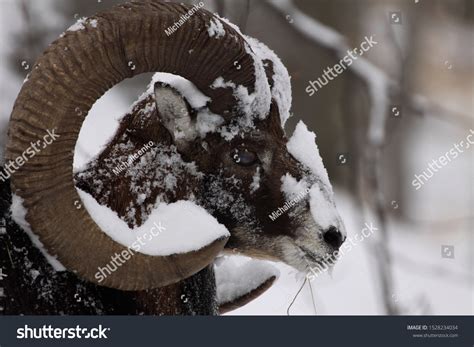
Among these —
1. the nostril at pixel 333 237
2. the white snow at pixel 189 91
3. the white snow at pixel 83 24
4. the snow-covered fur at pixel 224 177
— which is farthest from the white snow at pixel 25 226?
the nostril at pixel 333 237

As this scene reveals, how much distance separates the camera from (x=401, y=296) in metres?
8.49

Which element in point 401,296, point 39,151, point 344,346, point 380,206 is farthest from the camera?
point 401,296

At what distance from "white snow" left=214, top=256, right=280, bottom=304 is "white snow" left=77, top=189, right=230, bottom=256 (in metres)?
0.92

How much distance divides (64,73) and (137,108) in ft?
2.13

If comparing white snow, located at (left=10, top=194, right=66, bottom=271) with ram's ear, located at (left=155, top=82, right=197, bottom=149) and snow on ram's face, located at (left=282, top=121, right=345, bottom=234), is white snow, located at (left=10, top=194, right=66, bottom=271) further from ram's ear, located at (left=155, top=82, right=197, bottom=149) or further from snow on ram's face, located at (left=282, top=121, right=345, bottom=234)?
snow on ram's face, located at (left=282, top=121, right=345, bottom=234)

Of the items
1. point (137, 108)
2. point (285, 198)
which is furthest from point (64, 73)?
point (285, 198)

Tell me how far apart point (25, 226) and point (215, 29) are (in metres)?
1.11

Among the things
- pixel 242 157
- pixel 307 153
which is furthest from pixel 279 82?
pixel 242 157

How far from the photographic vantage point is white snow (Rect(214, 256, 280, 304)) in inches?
188

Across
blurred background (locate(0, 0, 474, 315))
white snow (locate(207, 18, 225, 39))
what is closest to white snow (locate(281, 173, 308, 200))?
white snow (locate(207, 18, 225, 39))

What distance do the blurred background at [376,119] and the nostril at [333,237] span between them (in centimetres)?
271

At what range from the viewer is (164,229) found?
12.7ft

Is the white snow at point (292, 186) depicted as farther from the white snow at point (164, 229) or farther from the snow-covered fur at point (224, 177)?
the white snow at point (164, 229)

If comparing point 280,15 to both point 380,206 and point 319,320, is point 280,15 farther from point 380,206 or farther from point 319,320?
point 319,320
